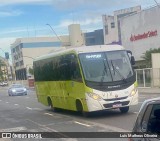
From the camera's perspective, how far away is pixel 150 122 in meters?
5.43

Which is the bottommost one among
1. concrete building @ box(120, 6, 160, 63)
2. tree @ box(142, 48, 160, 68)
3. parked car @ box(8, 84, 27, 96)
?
parked car @ box(8, 84, 27, 96)

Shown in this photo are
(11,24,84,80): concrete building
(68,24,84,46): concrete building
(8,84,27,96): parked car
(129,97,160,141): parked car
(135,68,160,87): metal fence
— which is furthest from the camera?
(68,24,84,46): concrete building

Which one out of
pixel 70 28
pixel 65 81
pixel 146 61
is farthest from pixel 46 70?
pixel 70 28

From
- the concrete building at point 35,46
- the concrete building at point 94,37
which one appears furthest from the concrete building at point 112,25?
the concrete building at point 35,46

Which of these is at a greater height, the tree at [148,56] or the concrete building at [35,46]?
the concrete building at [35,46]

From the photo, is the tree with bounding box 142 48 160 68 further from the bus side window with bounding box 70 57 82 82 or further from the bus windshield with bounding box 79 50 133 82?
the bus windshield with bounding box 79 50 133 82

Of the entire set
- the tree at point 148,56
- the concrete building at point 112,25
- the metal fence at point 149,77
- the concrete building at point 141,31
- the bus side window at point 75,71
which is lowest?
the metal fence at point 149,77

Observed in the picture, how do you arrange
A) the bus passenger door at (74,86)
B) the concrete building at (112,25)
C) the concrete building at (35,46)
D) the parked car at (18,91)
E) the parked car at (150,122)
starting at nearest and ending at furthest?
the parked car at (150,122), the bus passenger door at (74,86), the parked car at (18,91), the concrete building at (112,25), the concrete building at (35,46)

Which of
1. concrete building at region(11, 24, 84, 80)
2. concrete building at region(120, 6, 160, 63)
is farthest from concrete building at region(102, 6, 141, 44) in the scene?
concrete building at region(120, 6, 160, 63)

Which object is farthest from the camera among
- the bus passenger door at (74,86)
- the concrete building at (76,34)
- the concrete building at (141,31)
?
the concrete building at (76,34)

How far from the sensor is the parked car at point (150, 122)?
17.4ft

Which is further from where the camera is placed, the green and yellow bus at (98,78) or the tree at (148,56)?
the tree at (148,56)

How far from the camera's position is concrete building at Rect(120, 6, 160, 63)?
1965 inches

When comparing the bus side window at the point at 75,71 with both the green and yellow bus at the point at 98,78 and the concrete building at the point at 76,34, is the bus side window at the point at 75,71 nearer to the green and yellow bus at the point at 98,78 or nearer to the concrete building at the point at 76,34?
the green and yellow bus at the point at 98,78
